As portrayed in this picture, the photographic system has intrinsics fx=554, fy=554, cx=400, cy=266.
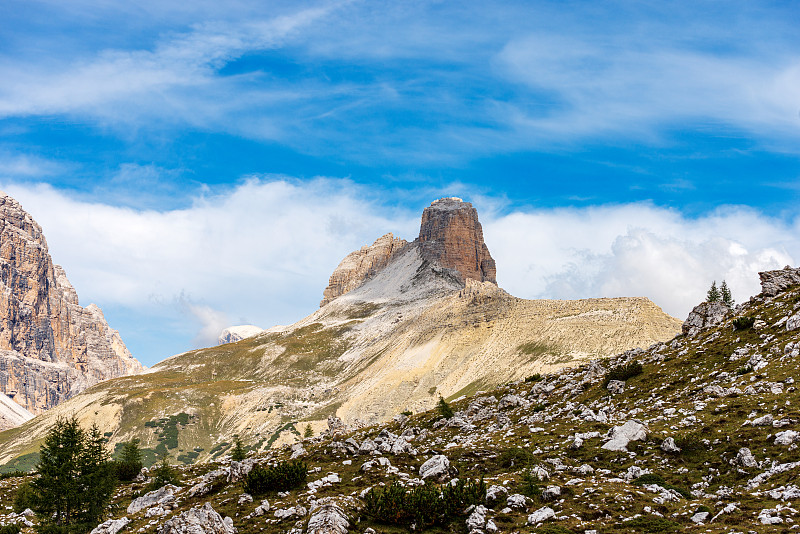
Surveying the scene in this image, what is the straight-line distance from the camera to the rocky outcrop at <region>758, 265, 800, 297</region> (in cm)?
5012

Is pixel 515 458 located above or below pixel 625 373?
below

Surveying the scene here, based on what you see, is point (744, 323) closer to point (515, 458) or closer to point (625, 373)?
point (625, 373)

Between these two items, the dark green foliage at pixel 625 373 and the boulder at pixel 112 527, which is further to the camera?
the dark green foliage at pixel 625 373

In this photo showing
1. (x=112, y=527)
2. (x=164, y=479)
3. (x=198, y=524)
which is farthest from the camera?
(x=164, y=479)

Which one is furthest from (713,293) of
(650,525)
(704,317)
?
(650,525)

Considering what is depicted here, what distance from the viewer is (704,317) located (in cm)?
5447

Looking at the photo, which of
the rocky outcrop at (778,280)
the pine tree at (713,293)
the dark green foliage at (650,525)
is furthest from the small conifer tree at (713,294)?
the dark green foliage at (650,525)

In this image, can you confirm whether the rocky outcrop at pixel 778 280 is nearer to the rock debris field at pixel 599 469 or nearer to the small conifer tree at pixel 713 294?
the rock debris field at pixel 599 469

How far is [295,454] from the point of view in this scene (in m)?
39.7

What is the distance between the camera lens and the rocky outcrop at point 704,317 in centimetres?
5275

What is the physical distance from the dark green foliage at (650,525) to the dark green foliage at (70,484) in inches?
1140

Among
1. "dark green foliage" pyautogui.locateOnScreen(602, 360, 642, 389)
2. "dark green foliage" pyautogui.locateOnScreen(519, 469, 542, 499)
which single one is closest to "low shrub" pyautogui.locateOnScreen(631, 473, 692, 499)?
"dark green foliage" pyautogui.locateOnScreen(519, 469, 542, 499)

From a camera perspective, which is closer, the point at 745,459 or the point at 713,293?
the point at 745,459

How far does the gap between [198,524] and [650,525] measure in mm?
17926
